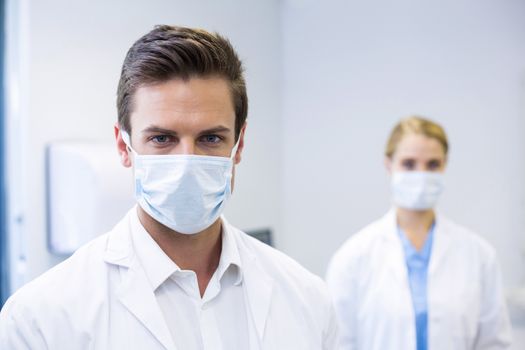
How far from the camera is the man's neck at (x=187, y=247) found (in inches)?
40.9

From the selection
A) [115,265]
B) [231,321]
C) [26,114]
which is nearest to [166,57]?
[115,265]

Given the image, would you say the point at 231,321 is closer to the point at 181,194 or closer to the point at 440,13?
the point at 181,194

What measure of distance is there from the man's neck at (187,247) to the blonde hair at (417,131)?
1.08 metres

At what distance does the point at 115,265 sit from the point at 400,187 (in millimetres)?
1232

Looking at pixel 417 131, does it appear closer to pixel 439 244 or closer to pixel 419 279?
pixel 439 244

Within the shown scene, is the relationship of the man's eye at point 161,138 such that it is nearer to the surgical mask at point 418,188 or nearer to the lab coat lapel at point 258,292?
the lab coat lapel at point 258,292

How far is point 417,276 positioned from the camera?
6.23 ft

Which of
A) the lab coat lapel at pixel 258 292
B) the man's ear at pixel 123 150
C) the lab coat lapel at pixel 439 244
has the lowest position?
the lab coat lapel at pixel 439 244

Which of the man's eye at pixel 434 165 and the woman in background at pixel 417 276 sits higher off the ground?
the man's eye at pixel 434 165

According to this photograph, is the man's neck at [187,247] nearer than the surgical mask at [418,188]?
Yes

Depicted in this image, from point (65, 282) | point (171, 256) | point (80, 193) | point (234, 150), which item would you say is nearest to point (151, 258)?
point (171, 256)

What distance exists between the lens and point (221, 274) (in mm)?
1056

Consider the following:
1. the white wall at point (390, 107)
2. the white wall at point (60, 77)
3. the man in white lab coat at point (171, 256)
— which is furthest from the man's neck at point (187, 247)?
the white wall at point (390, 107)

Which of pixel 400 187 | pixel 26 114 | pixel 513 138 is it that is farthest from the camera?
pixel 513 138
